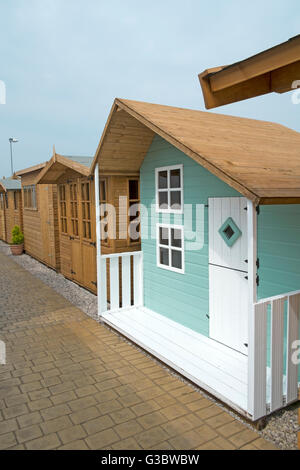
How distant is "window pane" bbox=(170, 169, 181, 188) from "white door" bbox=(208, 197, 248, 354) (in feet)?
2.61

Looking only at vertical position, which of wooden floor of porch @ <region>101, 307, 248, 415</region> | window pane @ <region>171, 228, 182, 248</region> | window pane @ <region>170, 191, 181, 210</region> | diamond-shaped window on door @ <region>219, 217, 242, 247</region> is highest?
window pane @ <region>170, 191, 181, 210</region>

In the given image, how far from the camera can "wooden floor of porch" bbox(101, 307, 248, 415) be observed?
3787 millimetres

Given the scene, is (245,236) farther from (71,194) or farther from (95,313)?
(71,194)

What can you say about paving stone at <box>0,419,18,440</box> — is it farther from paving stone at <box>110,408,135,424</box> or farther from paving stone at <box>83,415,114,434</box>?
paving stone at <box>110,408,135,424</box>

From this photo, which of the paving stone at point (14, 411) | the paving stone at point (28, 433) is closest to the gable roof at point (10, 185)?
→ the paving stone at point (14, 411)

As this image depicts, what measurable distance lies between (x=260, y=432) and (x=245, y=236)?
2046 millimetres

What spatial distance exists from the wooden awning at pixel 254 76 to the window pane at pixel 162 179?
269 cm

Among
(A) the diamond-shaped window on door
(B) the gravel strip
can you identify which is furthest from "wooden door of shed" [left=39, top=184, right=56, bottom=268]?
(A) the diamond-shaped window on door

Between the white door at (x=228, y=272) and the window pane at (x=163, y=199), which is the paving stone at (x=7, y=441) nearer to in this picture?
the white door at (x=228, y=272)

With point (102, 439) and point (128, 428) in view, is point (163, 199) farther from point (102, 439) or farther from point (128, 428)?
point (102, 439)

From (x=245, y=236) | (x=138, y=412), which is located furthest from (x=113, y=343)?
(x=245, y=236)

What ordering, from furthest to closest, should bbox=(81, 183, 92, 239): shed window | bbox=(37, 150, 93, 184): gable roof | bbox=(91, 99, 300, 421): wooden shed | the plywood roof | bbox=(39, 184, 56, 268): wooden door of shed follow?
the plywood roof
bbox=(39, 184, 56, 268): wooden door of shed
bbox=(81, 183, 92, 239): shed window
bbox=(37, 150, 93, 184): gable roof
bbox=(91, 99, 300, 421): wooden shed

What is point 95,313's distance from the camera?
6691 millimetres

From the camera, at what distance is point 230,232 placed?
4.57 m
